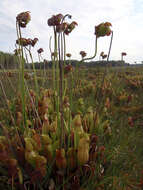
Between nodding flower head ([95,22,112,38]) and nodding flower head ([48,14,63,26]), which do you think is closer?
nodding flower head ([48,14,63,26])

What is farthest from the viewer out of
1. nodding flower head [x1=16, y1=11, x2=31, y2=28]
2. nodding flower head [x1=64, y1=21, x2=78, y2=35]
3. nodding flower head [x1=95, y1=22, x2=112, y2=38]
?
nodding flower head [x1=64, y1=21, x2=78, y2=35]

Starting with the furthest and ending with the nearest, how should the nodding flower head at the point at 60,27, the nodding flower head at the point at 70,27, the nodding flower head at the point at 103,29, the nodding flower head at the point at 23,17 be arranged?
the nodding flower head at the point at 70,27 → the nodding flower head at the point at 103,29 → the nodding flower head at the point at 23,17 → the nodding flower head at the point at 60,27

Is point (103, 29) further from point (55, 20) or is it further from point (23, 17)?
point (23, 17)

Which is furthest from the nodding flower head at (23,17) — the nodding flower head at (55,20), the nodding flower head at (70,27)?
the nodding flower head at (70,27)

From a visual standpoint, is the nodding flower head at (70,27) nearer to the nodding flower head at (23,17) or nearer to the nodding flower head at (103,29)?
the nodding flower head at (103,29)

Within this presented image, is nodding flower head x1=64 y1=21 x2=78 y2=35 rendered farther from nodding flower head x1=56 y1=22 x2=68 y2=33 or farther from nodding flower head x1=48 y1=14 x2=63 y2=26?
nodding flower head x1=48 y1=14 x2=63 y2=26

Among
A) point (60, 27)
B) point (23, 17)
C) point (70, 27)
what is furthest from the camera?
point (70, 27)

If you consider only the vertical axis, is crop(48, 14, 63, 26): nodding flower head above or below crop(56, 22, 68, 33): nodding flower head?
above

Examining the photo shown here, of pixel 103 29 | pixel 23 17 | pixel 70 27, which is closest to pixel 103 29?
pixel 103 29

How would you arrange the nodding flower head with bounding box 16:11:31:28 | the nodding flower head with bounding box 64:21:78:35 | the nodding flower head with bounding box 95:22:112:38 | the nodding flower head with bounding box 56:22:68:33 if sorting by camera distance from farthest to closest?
the nodding flower head with bounding box 64:21:78:35 < the nodding flower head with bounding box 95:22:112:38 < the nodding flower head with bounding box 16:11:31:28 < the nodding flower head with bounding box 56:22:68:33

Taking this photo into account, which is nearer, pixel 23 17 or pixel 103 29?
pixel 23 17

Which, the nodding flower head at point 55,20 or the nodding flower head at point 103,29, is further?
the nodding flower head at point 103,29

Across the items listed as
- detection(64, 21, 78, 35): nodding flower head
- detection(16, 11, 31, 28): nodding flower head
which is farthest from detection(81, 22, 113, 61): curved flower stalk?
detection(16, 11, 31, 28): nodding flower head

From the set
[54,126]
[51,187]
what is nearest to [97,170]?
[51,187]
